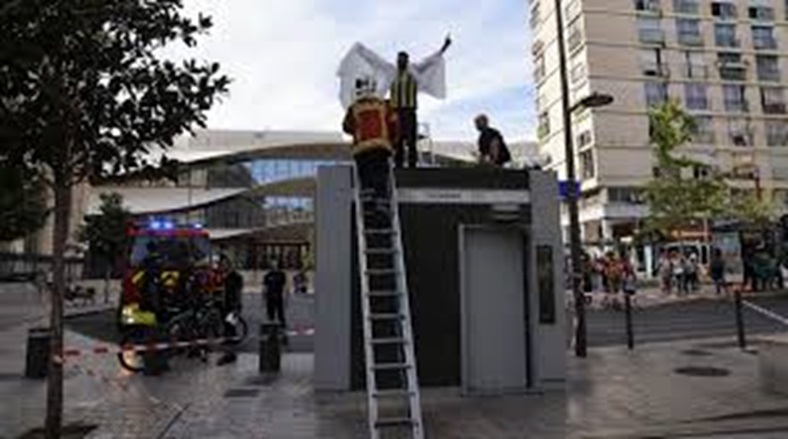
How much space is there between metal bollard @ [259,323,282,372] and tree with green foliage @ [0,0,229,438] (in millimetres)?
5520

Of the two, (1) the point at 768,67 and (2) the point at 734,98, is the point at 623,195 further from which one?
(1) the point at 768,67

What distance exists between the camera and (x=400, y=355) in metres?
9.88

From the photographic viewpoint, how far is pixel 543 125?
7881 centimetres

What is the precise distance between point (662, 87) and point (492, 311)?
62.3 m

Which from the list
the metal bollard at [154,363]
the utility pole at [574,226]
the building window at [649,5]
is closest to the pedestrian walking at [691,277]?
the utility pole at [574,226]

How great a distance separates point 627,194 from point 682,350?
5225cm

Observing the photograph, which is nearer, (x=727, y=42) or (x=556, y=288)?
(x=556, y=288)

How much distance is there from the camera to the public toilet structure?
12.1m

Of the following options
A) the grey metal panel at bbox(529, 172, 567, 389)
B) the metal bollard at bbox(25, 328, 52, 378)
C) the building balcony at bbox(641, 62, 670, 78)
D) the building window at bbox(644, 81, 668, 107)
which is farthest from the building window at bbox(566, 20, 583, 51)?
the metal bollard at bbox(25, 328, 52, 378)

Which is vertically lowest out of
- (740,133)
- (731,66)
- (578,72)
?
(740,133)

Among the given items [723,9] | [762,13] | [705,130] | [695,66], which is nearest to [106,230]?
[705,130]

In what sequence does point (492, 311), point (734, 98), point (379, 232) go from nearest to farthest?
1. point (379, 232)
2. point (492, 311)
3. point (734, 98)

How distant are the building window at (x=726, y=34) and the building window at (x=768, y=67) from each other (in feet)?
8.46

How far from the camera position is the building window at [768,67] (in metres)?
74.2
